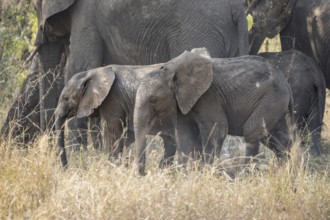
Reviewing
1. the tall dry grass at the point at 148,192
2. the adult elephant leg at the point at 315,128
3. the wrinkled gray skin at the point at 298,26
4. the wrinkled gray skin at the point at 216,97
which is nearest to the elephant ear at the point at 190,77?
the wrinkled gray skin at the point at 216,97

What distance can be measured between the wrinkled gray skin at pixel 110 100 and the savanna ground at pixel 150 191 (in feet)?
1.77

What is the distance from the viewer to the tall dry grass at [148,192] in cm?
633

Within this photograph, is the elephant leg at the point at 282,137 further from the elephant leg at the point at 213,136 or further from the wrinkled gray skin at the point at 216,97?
the elephant leg at the point at 213,136

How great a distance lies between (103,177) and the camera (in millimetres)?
6703

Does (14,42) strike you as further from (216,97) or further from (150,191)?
(150,191)

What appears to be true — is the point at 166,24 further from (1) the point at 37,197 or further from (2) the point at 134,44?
(1) the point at 37,197

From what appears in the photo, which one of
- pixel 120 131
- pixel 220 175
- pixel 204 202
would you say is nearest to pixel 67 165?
pixel 120 131

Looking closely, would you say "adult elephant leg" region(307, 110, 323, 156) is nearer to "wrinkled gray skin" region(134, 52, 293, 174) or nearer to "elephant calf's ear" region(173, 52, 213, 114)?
"wrinkled gray skin" region(134, 52, 293, 174)

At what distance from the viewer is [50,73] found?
9.84 meters

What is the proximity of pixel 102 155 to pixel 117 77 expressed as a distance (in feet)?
2.59

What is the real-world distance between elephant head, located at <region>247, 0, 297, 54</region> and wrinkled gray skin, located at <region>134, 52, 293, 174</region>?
2.30m

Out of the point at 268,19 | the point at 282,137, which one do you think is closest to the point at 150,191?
the point at 282,137

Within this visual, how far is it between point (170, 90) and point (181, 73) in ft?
0.47

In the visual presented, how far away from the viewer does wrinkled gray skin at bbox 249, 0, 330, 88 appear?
1027 cm
